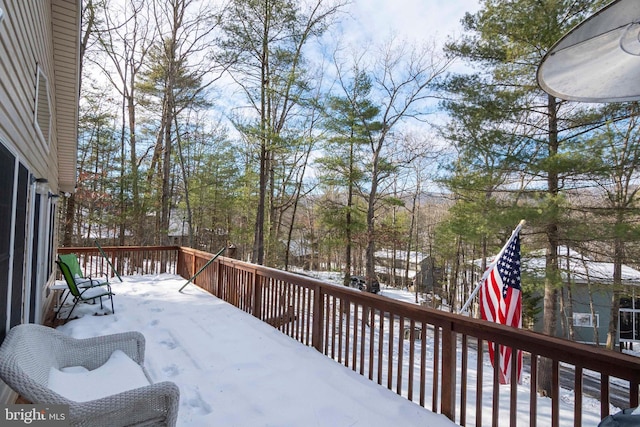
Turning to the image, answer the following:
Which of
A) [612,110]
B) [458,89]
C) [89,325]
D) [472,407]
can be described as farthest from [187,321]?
[612,110]

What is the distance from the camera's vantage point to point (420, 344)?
352 cm

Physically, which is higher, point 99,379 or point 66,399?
point 66,399

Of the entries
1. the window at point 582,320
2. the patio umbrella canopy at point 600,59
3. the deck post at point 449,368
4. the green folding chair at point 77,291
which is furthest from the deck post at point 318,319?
the window at point 582,320

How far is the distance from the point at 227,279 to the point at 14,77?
4037mm

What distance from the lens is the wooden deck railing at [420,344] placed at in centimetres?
179

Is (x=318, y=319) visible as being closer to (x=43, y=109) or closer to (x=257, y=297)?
(x=257, y=297)

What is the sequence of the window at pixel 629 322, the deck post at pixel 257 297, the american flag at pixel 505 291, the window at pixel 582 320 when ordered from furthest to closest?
the window at pixel 582 320 < the window at pixel 629 322 < the deck post at pixel 257 297 < the american flag at pixel 505 291

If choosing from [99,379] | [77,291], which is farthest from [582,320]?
[99,379]

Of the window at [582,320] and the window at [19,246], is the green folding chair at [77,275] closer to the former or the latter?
the window at [19,246]

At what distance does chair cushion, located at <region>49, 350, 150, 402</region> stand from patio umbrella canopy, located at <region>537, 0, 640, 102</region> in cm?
279

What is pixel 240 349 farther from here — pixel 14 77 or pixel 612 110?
pixel 612 110

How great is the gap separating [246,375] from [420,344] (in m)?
1.74

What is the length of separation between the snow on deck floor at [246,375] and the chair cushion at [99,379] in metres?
0.45

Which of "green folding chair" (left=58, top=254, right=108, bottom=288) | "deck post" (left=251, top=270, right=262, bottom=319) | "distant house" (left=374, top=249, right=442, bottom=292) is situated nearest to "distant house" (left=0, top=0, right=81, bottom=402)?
"green folding chair" (left=58, top=254, right=108, bottom=288)
